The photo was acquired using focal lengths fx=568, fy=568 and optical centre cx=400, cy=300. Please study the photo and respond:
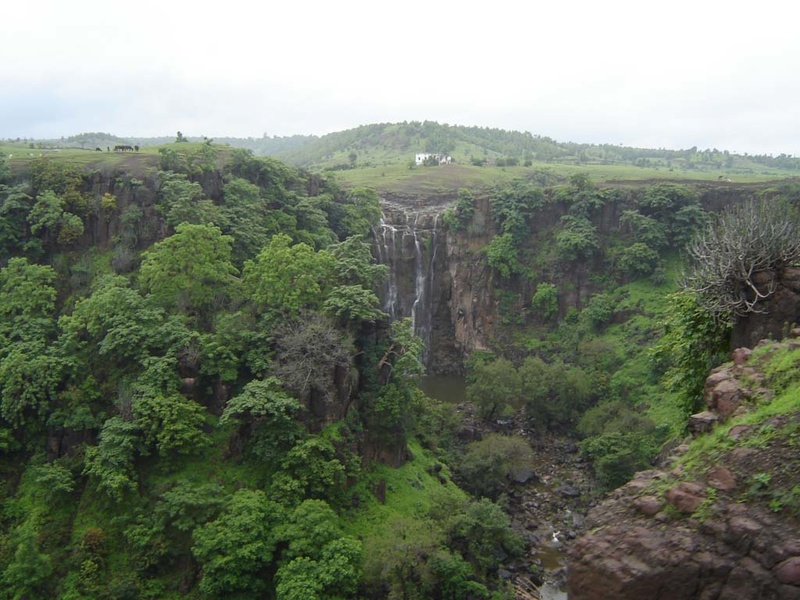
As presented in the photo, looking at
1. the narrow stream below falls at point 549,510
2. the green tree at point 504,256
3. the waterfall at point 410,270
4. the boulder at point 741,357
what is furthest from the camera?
the green tree at point 504,256

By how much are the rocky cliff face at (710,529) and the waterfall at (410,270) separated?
36.6 metres

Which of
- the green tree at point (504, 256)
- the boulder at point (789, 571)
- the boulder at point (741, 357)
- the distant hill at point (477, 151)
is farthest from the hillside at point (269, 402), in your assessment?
the distant hill at point (477, 151)

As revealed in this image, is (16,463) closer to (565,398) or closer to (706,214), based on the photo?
(565,398)

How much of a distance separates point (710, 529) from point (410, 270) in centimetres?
3987

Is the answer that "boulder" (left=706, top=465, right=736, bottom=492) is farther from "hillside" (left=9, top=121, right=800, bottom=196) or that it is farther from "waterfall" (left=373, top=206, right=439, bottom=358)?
"hillside" (left=9, top=121, right=800, bottom=196)

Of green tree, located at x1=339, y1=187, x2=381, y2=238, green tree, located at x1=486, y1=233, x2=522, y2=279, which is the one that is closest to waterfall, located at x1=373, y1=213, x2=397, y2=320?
green tree, located at x1=339, y1=187, x2=381, y2=238

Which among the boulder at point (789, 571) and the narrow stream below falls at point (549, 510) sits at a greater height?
the boulder at point (789, 571)

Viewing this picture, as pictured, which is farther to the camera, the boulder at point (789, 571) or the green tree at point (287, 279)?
the green tree at point (287, 279)

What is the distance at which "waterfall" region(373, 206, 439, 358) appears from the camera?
4528 centimetres

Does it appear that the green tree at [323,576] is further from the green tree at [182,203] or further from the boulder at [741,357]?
the green tree at [182,203]

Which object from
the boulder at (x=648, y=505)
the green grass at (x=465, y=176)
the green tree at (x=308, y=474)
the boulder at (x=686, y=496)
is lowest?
the green tree at (x=308, y=474)

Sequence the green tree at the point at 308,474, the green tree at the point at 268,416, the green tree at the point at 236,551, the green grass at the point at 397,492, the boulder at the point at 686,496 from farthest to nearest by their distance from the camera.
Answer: the green grass at the point at 397,492 < the green tree at the point at 268,416 < the green tree at the point at 308,474 < the green tree at the point at 236,551 < the boulder at the point at 686,496

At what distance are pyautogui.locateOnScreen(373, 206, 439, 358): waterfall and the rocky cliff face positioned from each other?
36.6 meters

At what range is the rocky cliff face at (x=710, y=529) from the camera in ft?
22.2
